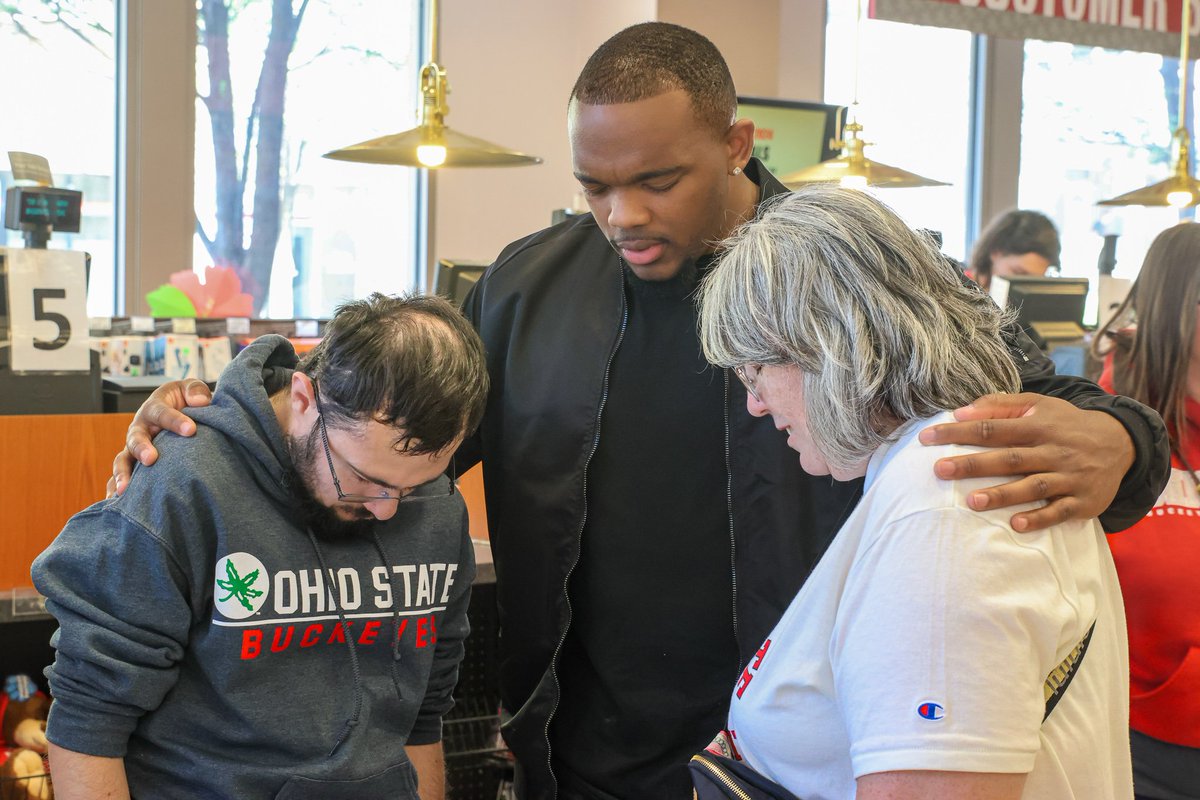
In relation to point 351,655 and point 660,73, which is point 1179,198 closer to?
point 660,73

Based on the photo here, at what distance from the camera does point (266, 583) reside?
4.81ft

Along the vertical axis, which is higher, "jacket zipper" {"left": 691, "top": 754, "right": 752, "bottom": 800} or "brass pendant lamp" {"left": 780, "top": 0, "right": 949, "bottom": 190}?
"brass pendant lamp" {"left": 780, "top": 0, "right": 949, "bottom": 190}

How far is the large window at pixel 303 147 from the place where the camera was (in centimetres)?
625

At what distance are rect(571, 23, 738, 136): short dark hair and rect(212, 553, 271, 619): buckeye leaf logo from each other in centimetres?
77

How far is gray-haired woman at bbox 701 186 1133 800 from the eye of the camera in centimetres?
96

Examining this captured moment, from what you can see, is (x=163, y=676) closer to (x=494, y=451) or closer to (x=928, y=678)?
(x=494, y=451)

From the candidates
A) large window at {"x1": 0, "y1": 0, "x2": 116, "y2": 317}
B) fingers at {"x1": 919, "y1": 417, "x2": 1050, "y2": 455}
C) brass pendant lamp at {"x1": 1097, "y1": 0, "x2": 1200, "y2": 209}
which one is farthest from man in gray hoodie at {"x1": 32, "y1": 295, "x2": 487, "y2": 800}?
large window at {"x1": 0, "y1": 0, "x2": 116, "y2": 317}

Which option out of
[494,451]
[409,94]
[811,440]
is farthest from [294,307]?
[811,440]

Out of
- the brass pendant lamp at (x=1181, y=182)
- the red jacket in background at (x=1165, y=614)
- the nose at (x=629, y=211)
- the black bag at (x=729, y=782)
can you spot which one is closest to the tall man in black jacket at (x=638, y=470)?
the nose at (x=629, y=211)

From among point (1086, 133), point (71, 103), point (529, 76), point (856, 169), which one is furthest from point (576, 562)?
point (1086, 133)

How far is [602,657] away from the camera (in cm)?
176

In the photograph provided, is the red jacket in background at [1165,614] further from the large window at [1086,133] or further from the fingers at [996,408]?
the large window at [1086,133]

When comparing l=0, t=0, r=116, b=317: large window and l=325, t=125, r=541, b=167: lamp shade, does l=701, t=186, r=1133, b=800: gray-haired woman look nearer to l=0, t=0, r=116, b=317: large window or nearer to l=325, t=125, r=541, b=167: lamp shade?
l=325, t=125, r=541, b=167: lamp shade

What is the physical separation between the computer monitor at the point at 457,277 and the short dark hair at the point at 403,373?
6.17 ft
